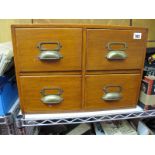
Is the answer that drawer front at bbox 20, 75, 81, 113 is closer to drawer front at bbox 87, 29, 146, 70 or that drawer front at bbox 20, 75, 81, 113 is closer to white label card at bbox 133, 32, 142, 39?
drawer front at bbox 87, 29, 146, 70

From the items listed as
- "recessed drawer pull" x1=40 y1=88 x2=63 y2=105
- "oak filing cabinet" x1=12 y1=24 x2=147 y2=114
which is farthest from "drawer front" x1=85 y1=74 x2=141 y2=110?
"recessed drawer pull" x1=40 y1=88 x2=63 y2=105

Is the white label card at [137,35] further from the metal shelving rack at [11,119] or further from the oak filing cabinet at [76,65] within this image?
the metal shelving rack at [11,119]

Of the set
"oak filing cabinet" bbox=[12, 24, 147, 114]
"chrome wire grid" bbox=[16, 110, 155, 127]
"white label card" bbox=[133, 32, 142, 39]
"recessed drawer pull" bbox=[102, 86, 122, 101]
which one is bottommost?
"chrome wire grid" bbox=[16, 110, 155, 127]

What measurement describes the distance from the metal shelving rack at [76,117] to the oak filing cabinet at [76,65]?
0.02 meters

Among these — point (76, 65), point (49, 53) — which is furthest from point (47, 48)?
point (76, 65)

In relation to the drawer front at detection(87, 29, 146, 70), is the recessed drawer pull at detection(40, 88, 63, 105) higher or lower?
lower

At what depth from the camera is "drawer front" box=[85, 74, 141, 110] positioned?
0.67m

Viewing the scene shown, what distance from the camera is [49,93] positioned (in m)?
0.65

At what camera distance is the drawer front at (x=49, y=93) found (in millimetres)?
636

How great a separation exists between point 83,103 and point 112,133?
10.5 inches

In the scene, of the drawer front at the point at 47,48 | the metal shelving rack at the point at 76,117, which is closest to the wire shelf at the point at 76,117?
the metal shelving rack at the point at 76,117

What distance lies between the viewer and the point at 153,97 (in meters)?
0.70

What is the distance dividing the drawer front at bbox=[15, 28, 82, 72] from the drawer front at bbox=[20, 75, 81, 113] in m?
0.05
